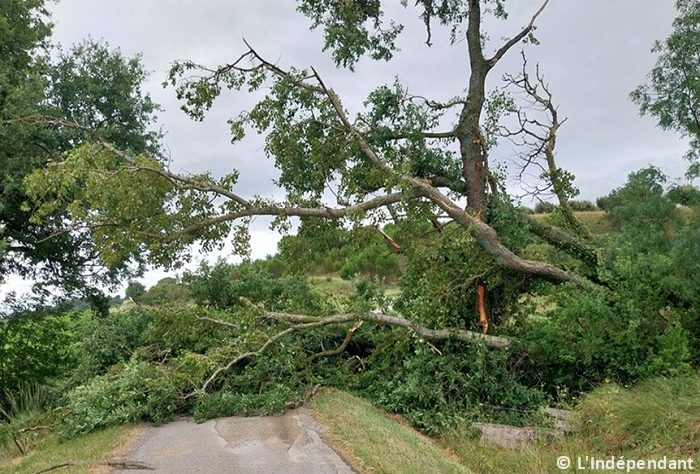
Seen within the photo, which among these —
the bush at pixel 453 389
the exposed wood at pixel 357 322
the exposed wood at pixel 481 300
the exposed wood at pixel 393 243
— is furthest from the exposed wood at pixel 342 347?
the exposed wood at pixel 481 300

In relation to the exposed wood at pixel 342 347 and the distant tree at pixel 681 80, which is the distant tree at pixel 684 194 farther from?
the exposed wood at pixel 342 347

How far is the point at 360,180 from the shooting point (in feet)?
41.6

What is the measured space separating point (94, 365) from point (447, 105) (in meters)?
9.43

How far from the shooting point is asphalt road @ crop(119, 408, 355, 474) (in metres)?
6.66

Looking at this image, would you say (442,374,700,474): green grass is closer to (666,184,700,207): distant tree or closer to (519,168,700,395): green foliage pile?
(519,168,700,395): green foliage pile

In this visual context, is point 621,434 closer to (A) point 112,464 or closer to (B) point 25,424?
(A) point 112,464

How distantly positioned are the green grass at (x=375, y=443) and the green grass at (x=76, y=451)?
2.73 meters

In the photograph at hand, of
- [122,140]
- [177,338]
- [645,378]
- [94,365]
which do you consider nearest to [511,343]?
[645,378]

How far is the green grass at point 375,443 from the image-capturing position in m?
6.43

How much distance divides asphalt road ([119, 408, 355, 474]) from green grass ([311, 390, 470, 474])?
0.69 ft

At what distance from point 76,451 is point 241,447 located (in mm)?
2378

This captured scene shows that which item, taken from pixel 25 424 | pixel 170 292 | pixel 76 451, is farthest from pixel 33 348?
pixel 76 451

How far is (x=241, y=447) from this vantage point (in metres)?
7.55

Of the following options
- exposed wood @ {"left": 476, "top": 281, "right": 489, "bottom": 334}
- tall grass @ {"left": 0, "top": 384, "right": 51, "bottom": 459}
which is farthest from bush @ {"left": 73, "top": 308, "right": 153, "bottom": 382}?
exposed wood @ {"left": 476, "top": 281, "right": 489, "bottom": 334}
